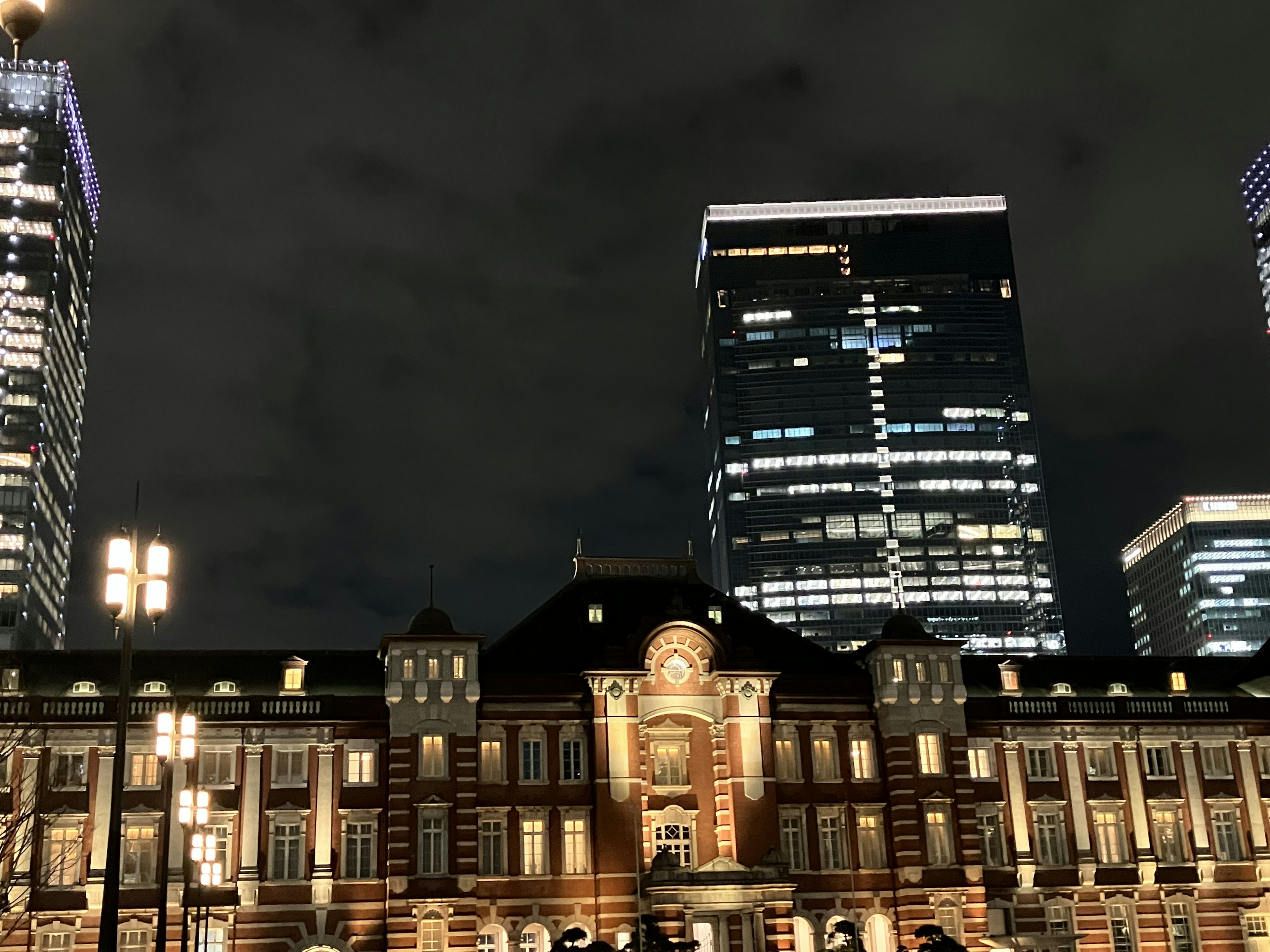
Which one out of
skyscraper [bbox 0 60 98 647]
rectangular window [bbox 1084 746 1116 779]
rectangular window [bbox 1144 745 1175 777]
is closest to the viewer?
rectangular window [bbox 1084 746 1116 779]

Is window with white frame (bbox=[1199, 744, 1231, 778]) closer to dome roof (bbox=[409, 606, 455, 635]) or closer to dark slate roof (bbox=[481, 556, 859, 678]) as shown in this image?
dark slate roof (bbox=[481, 556, 859, 678])

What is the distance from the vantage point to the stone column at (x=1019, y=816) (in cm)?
6625

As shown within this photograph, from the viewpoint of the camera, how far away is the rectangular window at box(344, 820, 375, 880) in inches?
2414

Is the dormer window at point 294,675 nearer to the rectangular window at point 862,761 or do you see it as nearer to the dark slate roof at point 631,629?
the dark slate roof at point 631,629

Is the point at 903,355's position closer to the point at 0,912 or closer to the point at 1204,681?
the point at 1204,681

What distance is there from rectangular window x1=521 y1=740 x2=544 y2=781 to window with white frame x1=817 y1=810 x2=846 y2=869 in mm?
13022

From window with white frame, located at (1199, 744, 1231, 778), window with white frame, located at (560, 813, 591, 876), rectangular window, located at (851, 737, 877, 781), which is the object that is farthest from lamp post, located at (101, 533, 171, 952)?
window with white frame, located at (1199, 744, 1231, 778)

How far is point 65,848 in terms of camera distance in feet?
195

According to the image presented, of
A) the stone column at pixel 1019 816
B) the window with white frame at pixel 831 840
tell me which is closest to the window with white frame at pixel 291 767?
the window with white frame at pixel 831 840

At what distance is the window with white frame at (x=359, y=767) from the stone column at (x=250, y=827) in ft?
12.1

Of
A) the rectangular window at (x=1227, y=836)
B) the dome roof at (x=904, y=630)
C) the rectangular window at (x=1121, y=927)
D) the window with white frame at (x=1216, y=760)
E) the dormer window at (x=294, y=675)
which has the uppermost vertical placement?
the dome roof at (x=904, y=630)

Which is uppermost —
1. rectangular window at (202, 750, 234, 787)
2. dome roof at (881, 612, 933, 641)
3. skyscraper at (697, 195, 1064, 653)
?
skyscraper at (697, 195, 1064, 653)

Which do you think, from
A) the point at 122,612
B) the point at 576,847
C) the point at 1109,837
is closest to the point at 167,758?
the point at 122,612

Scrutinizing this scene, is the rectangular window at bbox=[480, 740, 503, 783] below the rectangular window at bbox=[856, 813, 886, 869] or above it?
above
